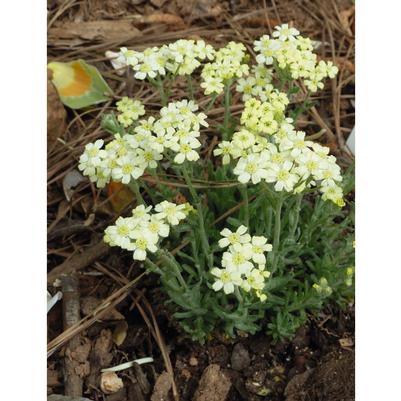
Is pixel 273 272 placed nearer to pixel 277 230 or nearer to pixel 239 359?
pixel 277 230

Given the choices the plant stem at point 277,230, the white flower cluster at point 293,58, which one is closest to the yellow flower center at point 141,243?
the plant stem at point 277,230

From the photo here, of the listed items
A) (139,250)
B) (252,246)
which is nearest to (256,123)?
(252,246)

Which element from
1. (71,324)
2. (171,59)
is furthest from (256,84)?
(71,324)

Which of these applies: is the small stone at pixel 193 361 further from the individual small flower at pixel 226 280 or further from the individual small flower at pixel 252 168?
the individual small flower at pixel 252 168

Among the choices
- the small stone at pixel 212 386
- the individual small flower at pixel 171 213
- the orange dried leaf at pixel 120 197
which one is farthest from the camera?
the orange dried leaf at pixel 120 197

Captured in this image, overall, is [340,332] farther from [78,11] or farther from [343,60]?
[78,11]

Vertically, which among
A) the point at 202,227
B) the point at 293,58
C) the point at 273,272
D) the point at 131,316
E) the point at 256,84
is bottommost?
the point at 131,316
